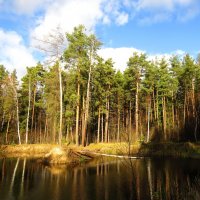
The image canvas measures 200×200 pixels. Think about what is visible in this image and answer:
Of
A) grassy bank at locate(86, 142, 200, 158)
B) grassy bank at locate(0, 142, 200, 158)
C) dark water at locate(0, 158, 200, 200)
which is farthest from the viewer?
grassy bank at locate(0, 142, 200, 158)

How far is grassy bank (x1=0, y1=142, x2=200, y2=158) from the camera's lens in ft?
97.0

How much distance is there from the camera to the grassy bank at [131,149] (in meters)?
29.6

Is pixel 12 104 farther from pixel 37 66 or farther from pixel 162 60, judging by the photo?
pixel 162 60

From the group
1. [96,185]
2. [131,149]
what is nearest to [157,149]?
[131,149]

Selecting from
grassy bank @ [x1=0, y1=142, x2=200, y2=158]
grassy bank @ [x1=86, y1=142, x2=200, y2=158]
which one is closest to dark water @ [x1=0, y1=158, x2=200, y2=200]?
grassy bank @ [x1=0, y1=142, x2=200, y2=158]

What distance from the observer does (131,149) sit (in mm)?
31453

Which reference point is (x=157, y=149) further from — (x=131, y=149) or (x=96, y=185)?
(x=96, y=185)

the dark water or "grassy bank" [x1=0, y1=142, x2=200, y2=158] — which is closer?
the dark water

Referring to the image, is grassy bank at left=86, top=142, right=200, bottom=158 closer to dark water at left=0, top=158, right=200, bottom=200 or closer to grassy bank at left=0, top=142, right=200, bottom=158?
grassy bank at left=0, top=142, right=200, bottom=158

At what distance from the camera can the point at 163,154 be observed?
3014 cm

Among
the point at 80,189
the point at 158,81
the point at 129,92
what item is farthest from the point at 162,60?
the point at 80,189

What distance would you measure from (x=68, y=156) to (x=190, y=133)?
2461 centimetres

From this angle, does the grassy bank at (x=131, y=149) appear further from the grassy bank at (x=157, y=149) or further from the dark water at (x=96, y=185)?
the dark water at (x=96, y=185)

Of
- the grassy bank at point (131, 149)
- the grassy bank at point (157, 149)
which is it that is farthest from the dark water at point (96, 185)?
the grassy bank at point (157, 149)
